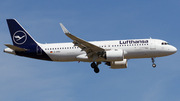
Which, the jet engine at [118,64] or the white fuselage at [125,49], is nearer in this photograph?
the white fuselage at [125,49]

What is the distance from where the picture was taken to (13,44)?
45.4m

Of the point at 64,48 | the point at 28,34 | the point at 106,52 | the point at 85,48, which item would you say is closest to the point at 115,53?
the point at 106,52

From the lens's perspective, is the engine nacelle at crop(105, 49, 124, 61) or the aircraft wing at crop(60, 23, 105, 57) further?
the engine nacelle at crop(105, 49, 124, 61)

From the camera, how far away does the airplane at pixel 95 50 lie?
135 feet

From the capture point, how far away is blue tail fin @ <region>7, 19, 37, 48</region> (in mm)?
44987

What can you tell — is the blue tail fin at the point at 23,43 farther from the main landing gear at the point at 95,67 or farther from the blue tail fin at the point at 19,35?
the main landing gear at the point at 95,67

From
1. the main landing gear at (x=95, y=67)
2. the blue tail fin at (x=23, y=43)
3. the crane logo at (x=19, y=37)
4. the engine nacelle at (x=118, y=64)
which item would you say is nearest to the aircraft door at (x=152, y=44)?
the engine nacelle at (x=118, y=64)

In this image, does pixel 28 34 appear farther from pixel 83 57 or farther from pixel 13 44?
pixel 83 57

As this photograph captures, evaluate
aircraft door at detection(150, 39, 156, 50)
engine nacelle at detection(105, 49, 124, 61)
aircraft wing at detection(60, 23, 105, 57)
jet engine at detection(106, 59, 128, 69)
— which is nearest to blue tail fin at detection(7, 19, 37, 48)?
aircraft wing at detection(60, 23, 105, 57)

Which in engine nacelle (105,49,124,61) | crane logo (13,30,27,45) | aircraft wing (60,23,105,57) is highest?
crane logo (13,30,27,45)

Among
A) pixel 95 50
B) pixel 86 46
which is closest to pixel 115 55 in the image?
pixel 95 50

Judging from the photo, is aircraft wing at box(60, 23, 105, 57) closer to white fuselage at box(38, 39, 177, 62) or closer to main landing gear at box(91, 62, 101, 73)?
white fuselage at box(38, 39, 177, 62)

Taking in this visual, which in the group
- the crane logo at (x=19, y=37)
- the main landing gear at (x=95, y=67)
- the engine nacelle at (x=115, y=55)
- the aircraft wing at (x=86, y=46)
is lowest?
the main landing gear at (x=95, y=67)

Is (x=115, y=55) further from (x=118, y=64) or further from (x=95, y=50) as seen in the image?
(x=118, y=64)
